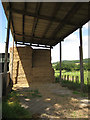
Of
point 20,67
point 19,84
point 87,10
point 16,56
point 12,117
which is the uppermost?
point 87,10

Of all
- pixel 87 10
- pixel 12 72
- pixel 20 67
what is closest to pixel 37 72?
pixel 20 67

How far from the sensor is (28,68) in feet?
39.0

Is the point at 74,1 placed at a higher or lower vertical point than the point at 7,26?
higher

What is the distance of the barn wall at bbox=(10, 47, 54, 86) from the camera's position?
11.4 meters

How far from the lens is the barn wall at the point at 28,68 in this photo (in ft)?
37.5

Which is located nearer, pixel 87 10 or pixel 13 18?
pixel 87 10

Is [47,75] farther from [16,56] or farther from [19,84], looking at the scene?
[16,56]

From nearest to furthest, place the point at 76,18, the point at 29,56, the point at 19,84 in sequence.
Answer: the point at 76,18 < the point at 19,84 < the point at 29,56

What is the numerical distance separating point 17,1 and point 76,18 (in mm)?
4037

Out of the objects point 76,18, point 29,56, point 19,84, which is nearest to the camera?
point 76,18

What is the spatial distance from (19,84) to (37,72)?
256 cm

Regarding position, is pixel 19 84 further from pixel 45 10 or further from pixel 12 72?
pixel 45 10

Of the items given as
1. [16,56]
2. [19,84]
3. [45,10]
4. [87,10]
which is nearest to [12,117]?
[45,10]

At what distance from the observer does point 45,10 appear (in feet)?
20.6
